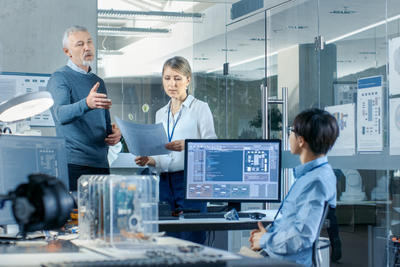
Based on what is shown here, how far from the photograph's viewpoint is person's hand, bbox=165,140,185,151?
424 cm

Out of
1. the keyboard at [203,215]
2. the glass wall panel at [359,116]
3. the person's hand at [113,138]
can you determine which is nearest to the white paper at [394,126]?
the glass wall panel at [359,116]

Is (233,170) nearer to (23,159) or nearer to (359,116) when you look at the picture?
(359,116)

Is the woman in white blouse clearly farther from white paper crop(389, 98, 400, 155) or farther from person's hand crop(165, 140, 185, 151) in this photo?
white paper crop(389, 98, 400, 155)

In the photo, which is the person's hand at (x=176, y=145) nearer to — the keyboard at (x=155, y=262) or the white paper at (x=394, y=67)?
the white paper at (x=394, y=67)

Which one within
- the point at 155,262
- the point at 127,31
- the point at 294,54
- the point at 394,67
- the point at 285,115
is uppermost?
the point at 127,31

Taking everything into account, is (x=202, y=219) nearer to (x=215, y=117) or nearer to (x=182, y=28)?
(x=215, y=117)

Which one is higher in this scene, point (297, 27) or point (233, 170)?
point (297, 27)

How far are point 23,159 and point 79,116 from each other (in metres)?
1.46

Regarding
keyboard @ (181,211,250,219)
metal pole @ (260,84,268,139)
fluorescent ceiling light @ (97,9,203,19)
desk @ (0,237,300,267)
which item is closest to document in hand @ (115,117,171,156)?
keyboard @ (181,211,250,219)

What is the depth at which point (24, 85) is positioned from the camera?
219 inches

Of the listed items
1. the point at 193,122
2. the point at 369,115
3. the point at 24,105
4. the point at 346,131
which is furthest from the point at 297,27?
the point at 24,105

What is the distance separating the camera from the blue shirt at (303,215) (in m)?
2.75

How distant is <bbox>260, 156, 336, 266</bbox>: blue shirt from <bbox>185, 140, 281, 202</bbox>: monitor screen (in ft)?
3.05

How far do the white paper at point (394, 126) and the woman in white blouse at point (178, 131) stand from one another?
116cm
